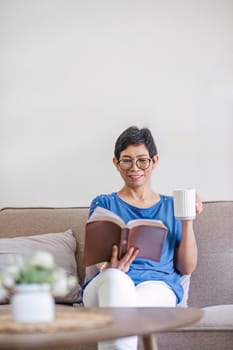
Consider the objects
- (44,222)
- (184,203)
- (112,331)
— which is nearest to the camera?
(112,331)

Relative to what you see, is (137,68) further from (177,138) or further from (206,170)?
(206,170)

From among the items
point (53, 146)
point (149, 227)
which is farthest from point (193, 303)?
point (53, 146)

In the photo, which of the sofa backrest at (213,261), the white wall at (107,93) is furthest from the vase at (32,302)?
the white wall at (107,93)

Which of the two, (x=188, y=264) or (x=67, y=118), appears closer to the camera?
(x=188, y=264)

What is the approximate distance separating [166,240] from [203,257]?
0.30 m

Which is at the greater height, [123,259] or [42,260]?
[42,260]

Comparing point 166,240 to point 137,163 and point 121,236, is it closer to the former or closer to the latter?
point 137,163

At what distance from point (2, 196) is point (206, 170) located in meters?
1.04

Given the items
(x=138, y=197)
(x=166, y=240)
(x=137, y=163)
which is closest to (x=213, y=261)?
(x=166, y=240)

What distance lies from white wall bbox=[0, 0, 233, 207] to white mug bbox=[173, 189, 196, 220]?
87cm

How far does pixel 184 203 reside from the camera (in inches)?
87.2

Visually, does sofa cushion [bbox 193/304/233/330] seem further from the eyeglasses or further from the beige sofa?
the eyeglasses

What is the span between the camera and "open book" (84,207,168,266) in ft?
6.13

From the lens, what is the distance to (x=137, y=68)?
3184mm
